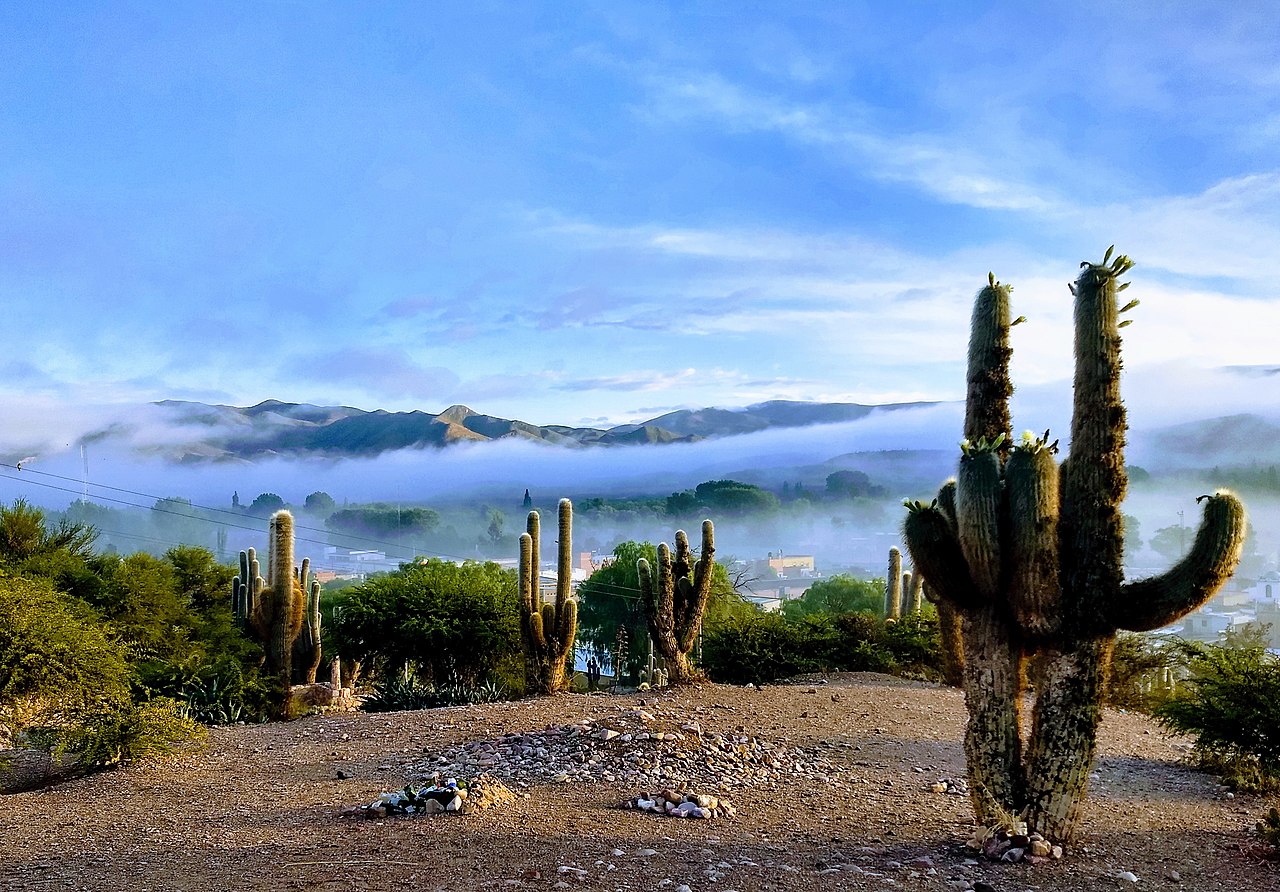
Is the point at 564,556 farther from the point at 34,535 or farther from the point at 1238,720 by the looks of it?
the point at 34,535

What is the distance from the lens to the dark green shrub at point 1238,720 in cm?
1120

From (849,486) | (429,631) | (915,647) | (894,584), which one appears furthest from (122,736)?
(849,486)

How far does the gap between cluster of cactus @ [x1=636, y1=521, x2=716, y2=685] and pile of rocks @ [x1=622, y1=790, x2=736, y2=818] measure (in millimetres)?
8229

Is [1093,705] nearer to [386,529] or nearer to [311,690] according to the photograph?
[311,690]

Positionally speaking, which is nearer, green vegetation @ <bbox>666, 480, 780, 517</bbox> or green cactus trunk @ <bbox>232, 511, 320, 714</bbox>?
green cactus trunk @ <bbox>232, 511, 320, 714</bbox>

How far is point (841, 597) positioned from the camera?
164 ft

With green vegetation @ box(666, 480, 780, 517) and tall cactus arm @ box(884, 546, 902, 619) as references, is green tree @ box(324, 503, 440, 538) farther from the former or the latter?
tall cactus arm @ box(884, 546, 902, 619)

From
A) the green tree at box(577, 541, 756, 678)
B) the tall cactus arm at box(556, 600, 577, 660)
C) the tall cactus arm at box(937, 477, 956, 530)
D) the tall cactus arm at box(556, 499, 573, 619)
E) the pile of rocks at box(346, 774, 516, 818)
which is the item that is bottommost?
the green tree at box(577, 541, 756, 678)

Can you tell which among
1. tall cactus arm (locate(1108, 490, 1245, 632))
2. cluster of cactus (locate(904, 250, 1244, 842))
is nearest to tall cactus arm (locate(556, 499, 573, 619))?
cluster of cactus (locate(904, 250, 1244, 842))

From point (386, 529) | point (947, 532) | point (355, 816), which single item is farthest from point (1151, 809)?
point (386, 529)

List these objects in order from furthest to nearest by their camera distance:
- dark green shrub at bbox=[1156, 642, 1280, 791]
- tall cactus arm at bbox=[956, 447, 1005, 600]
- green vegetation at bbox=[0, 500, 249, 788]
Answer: green vegetation at bbox=[0, 500, 249, 788] → dark green shrub at bbox=[1156, 642, 1280, 791] → tall cactus arm at bbox=[956, 447, 1005, 600]

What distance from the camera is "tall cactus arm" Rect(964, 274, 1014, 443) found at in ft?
31.1

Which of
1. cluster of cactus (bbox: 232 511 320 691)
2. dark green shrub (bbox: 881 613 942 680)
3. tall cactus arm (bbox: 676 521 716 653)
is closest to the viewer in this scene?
tall cactus arm (bbox: 676 521 716 653)

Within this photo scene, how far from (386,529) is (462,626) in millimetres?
154086
